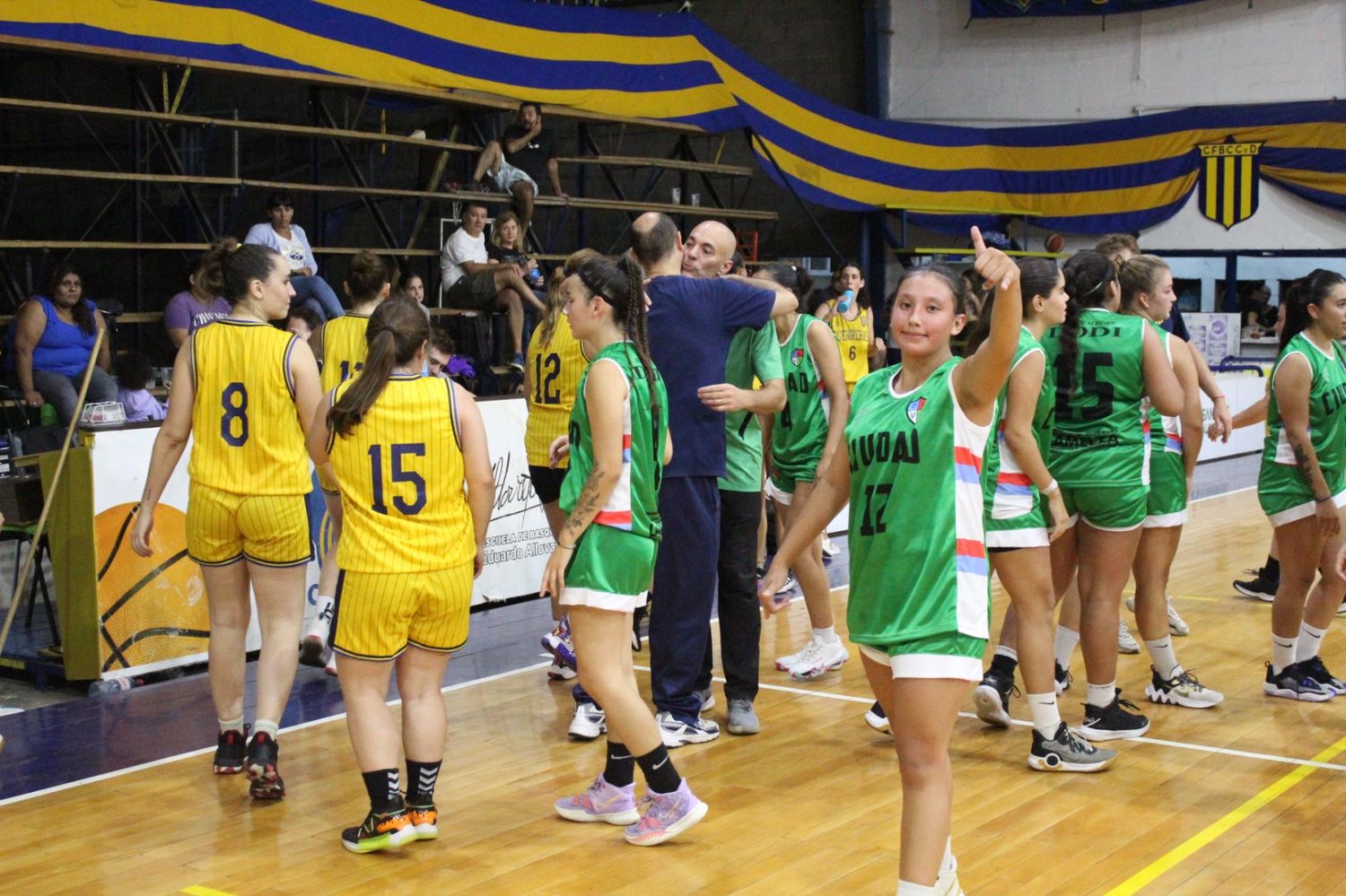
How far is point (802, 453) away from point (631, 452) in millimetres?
2292

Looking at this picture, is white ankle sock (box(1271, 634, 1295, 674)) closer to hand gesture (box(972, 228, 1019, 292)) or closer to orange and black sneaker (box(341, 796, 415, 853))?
hand gesture (box(972, 228, 1019, 292))

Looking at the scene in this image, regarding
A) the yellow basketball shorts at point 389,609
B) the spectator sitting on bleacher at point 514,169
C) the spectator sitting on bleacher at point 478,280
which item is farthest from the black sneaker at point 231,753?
the spectator sitting on bleacher at point 514,169

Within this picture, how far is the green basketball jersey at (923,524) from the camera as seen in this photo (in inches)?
123

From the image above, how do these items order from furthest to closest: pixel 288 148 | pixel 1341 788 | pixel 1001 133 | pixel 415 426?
pixel 1001 133, pixel 288 148, pixel 1341 788, pixel 415 426

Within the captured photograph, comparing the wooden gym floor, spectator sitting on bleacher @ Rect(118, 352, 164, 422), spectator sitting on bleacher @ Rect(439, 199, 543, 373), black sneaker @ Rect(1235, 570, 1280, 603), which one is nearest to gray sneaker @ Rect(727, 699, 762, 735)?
the wooden gym floor

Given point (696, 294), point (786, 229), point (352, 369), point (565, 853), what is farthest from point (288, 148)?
point (565, 853)

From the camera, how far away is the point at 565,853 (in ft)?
13.2

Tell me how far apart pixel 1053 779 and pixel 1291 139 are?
48.7 ft

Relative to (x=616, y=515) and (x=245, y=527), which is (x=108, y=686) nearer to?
(x=245, y=527)

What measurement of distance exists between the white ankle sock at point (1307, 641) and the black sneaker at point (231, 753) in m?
4.11

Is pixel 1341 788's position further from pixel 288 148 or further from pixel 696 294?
pixel 288 148

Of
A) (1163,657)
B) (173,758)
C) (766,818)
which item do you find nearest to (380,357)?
(766,818)

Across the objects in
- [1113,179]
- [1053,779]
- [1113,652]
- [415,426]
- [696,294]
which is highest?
[1113,179]

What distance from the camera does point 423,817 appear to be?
409 cm
